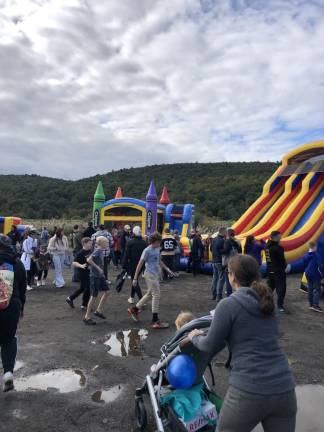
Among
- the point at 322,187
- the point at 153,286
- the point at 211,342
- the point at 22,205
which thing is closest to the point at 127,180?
the point at 22,205

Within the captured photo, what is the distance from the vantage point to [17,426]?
3293 millimetres

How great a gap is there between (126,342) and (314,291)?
4191 millimetres

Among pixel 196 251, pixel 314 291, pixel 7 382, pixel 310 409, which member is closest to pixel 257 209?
pixel 196 251

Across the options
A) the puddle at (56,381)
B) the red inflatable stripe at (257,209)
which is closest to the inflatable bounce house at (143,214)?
the red inflatable stripe at (257,209)

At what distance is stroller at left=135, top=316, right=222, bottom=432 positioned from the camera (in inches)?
110

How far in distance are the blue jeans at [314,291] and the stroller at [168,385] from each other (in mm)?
5235

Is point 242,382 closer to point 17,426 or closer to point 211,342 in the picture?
point 211,342

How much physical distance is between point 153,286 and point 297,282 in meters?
6.30

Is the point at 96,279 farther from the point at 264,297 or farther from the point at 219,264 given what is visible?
the point at 264,297

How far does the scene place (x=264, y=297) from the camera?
2090 mm

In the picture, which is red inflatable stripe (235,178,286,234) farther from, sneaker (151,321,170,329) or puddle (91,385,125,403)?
puddle (91,385,125,403)

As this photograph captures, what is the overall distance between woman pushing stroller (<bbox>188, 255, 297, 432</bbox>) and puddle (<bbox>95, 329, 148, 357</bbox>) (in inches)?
126

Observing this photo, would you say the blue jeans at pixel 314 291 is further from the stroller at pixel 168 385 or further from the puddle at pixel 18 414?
the puddle at pixel 18 414

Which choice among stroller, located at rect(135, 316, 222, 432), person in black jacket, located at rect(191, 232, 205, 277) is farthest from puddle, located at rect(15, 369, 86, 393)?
person in black jacket, located at rect(191, 232, 205, 277)
